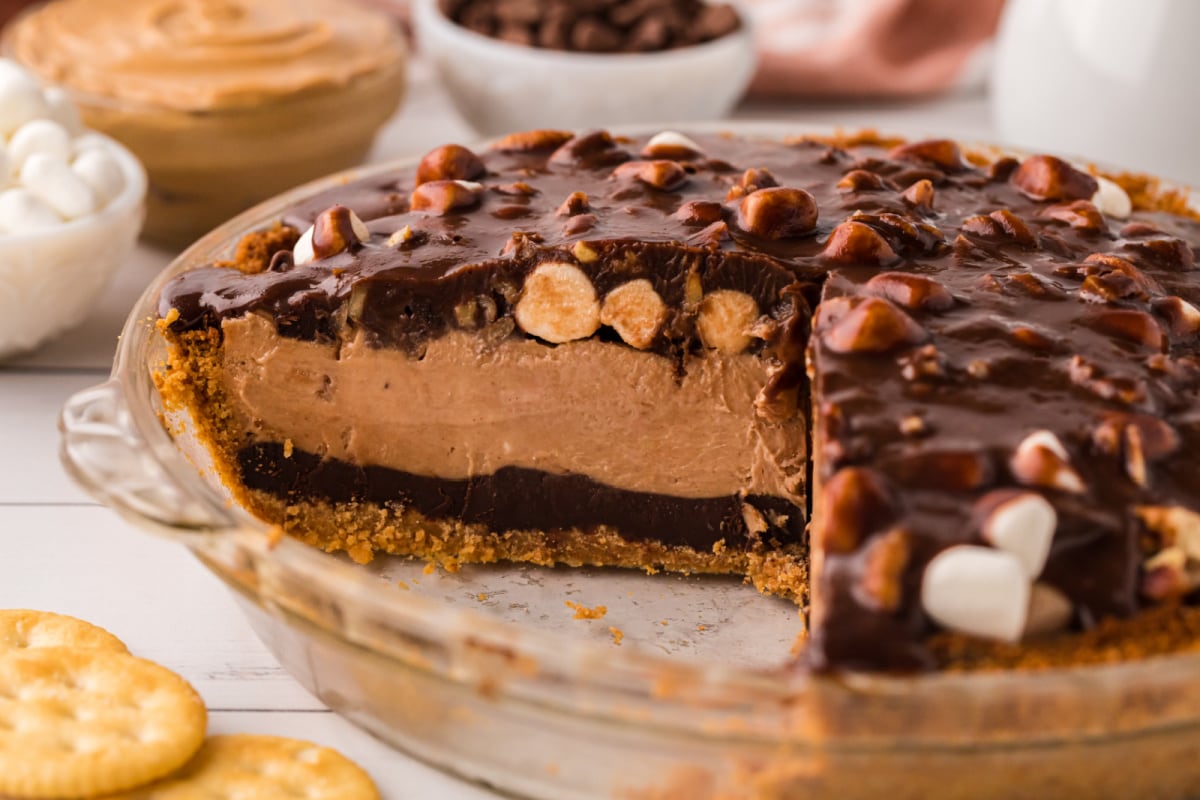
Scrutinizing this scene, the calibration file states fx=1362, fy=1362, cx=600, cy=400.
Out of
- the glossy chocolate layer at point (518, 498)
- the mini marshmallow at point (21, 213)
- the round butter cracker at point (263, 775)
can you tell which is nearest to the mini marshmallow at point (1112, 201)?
the glossy chocolate layer at point (518, 498)

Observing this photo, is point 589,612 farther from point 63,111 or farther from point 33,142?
point 63,111

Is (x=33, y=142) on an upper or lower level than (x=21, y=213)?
upper

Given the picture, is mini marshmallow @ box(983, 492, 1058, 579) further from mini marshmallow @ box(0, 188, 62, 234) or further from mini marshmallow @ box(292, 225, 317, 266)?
mini marshmallow @ box(0, 188, 62, 234)

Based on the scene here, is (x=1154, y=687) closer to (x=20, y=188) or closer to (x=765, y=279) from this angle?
(x=765, y=279)

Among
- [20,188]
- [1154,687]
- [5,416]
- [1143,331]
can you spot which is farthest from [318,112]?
[1154,687]

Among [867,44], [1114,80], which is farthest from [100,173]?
[867,44]

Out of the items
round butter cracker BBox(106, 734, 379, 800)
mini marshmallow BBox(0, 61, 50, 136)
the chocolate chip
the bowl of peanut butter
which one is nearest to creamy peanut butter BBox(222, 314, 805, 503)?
round butter cracker BBox(106, 734, 379, 800)
